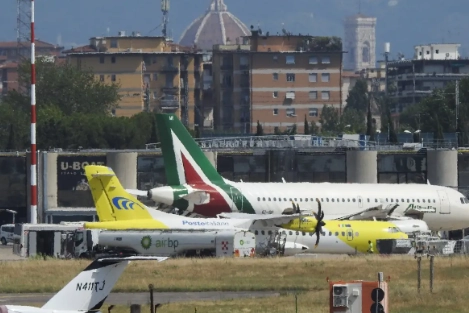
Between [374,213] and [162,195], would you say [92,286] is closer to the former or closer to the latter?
[162,195]

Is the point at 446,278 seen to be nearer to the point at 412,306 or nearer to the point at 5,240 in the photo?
the point at 412,306

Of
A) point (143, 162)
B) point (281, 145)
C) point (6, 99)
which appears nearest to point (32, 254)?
point (143, 162)

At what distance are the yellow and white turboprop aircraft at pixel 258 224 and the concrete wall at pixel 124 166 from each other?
3510 centimetres

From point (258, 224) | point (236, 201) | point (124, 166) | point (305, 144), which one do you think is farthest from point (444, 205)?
point (305, 144)

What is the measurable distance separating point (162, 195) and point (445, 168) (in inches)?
1420

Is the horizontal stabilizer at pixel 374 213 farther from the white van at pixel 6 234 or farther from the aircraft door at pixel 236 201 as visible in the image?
the white van at pixel 6 234

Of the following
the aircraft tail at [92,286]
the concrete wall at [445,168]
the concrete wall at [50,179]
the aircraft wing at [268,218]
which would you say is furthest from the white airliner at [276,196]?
the aircraft tail at [92,286]

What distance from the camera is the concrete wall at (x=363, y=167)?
11025 cm

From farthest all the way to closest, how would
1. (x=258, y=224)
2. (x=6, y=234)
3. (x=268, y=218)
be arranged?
(x=6, y=234) < (x=258, y=224) < (x=268, y=218)

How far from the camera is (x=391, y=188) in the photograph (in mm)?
86812

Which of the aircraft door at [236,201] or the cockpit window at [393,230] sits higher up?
the aircraft door at [236,201]

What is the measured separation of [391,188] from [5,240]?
32.3 meters

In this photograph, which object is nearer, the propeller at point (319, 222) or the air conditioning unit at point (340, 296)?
the air conditioning unit at point (340, 296)

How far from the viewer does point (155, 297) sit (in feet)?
178
